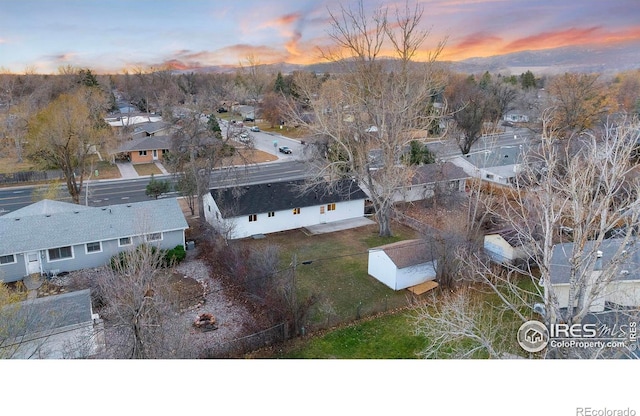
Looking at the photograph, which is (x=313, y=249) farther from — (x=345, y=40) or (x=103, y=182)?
(x=103, y=182)

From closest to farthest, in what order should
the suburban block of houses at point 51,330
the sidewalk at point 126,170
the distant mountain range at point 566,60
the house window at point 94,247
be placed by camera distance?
the suburban block of houses at point 51,330 → the distant mountain range at point 566,60 → the house window at point 94,247 → the sidewalk at point 126,170

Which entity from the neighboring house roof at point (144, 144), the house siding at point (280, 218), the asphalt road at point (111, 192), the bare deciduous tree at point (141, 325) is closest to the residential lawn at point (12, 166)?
the asphalt road at point (111, 192)

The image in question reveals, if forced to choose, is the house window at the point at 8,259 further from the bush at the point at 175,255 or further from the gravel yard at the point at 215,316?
the gravel yard at the point at 215,316

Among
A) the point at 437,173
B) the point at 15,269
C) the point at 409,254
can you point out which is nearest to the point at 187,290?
the point at 15,269

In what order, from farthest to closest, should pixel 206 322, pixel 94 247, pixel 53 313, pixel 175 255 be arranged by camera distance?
pixel 175 255, pixel 94 247, pixel 206 322, pixel 53 313

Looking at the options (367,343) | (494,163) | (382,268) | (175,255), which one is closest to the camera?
(367,343)

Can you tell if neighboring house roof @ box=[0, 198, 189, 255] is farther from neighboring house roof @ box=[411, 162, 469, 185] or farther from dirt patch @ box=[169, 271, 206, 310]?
neighboring house roof @ box=[411, 162, 469, 185]

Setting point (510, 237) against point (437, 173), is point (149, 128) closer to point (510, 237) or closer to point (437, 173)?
point (437, 173)

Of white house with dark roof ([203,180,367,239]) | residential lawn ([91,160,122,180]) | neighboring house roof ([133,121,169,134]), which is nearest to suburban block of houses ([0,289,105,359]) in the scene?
white house with dark roof ([203,180,367,239])
